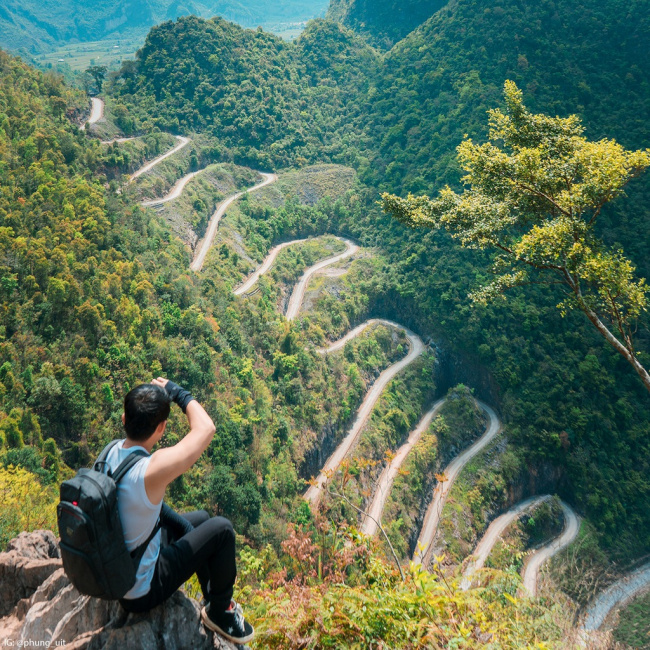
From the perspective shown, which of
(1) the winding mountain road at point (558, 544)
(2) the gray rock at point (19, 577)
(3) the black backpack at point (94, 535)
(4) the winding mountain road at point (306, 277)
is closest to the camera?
(3) the black backpack at point (94, 535)

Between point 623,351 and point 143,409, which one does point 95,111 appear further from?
point 143,409

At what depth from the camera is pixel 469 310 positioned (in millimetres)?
55469

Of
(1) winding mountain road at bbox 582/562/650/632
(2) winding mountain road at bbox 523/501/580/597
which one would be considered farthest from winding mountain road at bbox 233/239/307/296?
(1) winding mountain road at bbox 582/562/650/632

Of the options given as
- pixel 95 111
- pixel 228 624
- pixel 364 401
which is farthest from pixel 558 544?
pixel 95 111

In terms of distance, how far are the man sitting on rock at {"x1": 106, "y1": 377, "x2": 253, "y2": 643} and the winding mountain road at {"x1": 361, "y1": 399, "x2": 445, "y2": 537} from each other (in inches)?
1272

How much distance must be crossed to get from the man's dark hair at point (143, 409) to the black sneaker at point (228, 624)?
8.11ft

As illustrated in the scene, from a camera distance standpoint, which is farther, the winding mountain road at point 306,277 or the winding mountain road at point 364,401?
the winding mountain road at point 306,277

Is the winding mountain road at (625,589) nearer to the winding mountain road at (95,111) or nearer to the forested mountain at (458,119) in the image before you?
the forested mountain at (458,119)

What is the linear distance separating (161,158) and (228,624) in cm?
6826

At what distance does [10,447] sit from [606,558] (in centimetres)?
4738

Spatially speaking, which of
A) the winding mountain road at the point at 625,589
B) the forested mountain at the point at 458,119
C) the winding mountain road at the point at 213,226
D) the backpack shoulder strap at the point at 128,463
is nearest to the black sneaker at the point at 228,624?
the backpack shoulder strap at the point at 128,463

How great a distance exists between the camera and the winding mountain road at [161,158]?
57.9 metres

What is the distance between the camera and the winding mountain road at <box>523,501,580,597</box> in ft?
133

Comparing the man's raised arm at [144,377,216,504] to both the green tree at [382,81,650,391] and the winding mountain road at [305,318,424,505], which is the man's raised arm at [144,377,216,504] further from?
the winding mountain road at [305,318,424,505]
